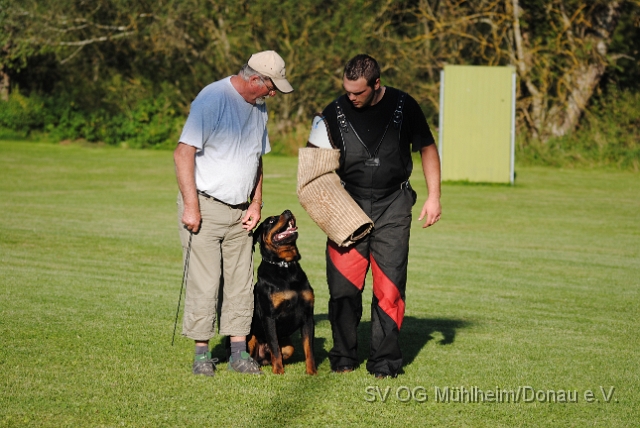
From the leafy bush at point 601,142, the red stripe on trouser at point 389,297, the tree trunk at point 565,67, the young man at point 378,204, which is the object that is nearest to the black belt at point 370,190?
the young man at point 378,204

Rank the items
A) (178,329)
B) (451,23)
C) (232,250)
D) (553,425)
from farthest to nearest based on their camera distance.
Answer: (451,23), (178,329), (232,250), (553,425)

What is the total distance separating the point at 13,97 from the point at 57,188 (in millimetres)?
13884

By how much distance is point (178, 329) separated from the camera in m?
7.59

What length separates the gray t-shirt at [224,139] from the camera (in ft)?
19.1

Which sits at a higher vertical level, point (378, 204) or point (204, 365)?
point (378, 204)

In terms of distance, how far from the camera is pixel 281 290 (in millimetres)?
6137

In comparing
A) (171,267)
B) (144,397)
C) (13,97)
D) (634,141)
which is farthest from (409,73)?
(144,397)

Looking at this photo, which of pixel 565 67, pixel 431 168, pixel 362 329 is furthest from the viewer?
pixel 565 67

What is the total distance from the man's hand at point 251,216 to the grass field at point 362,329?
925 millimetres

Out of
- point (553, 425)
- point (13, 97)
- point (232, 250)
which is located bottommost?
point (553, 425)

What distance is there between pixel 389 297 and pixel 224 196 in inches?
47.6

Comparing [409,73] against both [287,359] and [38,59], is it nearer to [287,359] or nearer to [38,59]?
[38,59]

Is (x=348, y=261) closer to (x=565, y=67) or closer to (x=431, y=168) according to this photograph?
(x=431, y=168)

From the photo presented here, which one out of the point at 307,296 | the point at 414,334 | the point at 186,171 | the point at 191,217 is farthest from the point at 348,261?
the point at 414,334
